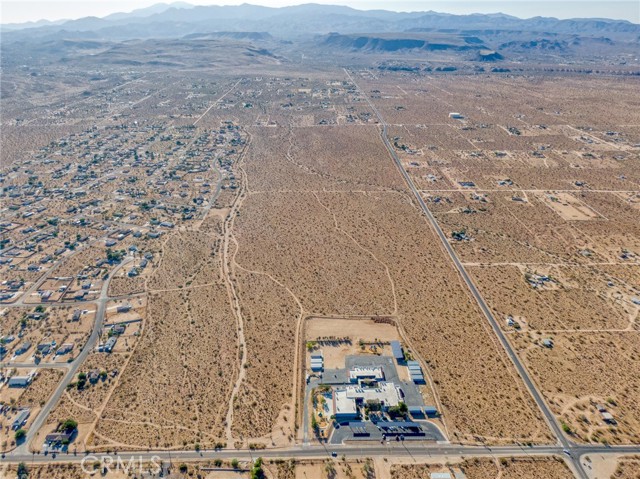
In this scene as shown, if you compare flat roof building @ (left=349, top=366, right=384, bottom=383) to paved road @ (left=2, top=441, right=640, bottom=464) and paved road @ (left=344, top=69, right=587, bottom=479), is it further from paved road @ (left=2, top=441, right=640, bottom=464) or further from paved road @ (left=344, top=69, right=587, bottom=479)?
paved road @ (left=344, top=69, right=587, bottom=479)

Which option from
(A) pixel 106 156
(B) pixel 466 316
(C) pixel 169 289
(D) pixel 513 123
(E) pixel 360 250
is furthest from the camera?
(D) pixel 513 123

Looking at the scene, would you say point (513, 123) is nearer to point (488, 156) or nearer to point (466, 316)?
point (488, 156)

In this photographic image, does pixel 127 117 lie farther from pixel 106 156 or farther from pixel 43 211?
pixel 43 211

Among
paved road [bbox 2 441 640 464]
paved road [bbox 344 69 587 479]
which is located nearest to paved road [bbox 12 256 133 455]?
paved road [bbox 2 441 640 464]

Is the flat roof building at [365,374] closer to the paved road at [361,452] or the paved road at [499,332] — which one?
the paved road at [361,452]

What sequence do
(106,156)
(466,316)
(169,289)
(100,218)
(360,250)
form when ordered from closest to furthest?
1. (466,316)
2. (169,289)
3. (360,250)
4. (100,218)
5. (106,156)

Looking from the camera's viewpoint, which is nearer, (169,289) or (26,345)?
(26,345)

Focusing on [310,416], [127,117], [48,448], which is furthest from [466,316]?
[127,117]

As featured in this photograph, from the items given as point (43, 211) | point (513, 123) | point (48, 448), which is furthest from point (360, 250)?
point (513, 123)
